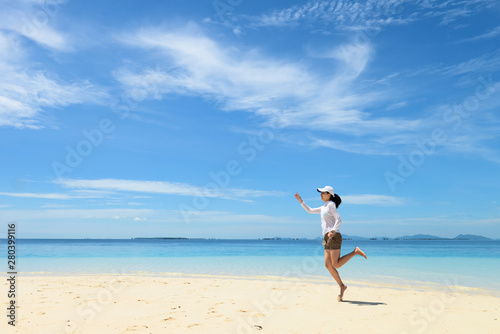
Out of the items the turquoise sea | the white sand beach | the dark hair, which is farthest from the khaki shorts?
the turquoise sea

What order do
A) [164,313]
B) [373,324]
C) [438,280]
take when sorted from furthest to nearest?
[438,280] < [164,313] < [373,324]

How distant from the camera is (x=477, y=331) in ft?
17.3

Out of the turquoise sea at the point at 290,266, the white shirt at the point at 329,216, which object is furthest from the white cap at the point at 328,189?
the turquoise sea at the point at 290,266

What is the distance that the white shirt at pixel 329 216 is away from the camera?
700 cm

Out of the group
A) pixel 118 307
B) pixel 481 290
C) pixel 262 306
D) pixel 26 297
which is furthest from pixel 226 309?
pixel 481 290

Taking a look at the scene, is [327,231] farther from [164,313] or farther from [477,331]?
[164,313]

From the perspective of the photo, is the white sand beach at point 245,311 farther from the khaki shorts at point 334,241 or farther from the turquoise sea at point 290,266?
the turquoise sea at point 290,266

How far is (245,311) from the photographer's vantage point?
6.37 m

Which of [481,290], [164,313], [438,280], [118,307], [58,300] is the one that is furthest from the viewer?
[438,280]

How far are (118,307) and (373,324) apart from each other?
440cm

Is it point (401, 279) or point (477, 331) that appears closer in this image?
point (477, 331)

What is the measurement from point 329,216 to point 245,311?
7.59 ft

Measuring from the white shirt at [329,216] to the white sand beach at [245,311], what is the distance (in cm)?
143

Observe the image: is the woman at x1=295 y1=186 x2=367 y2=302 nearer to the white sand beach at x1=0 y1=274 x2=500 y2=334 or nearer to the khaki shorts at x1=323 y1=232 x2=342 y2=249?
the khaki shorts at x1=323 y1=232 x2=342 y2=249
